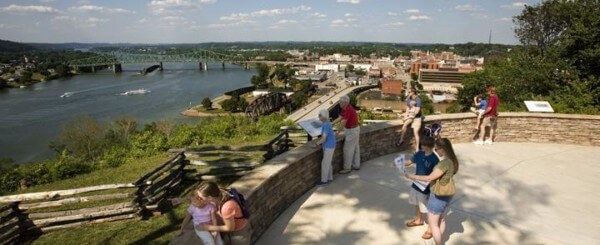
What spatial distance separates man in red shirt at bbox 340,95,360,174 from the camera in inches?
225

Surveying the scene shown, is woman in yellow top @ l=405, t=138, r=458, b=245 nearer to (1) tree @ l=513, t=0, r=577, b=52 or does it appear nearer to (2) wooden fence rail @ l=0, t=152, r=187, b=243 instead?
(2) wooden fence rail @ l=0, t=152, r=187, b=243

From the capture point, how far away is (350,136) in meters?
5.89

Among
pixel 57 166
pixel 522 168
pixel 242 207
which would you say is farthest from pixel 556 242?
pixel 57 166

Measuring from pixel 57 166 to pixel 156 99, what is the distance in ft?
227

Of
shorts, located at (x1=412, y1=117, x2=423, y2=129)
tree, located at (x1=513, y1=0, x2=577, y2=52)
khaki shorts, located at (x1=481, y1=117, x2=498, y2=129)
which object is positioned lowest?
khaki shorts, located at (x1=481, y1=117, x2=498, y2=129)

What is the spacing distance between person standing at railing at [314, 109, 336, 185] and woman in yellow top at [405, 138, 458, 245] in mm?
1622

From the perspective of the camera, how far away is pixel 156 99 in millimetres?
75312

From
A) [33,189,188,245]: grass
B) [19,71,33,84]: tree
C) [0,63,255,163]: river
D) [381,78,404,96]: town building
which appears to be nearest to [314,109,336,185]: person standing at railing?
[33,189,188,245]: grass

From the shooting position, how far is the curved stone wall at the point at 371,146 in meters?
4.31

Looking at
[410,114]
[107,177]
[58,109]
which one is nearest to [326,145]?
[410,114]

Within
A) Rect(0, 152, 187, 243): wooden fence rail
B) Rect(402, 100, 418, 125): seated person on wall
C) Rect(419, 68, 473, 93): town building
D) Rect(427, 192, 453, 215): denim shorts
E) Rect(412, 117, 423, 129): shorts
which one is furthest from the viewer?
Rect(419, 68, 473, 93): town building

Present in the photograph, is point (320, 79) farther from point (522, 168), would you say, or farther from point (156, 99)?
point (522, 168)

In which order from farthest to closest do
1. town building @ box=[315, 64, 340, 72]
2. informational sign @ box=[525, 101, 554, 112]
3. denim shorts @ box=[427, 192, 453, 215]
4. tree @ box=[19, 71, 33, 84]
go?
town building @ box=[315, 64, 340, 72] < tree @ box=[19, 71, 33, 84] < informational sign @ box=[525, 101, 554, 112] < denim shorts @ box=[427, 192, 453, 215]

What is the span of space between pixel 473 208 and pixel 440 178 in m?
1.79
